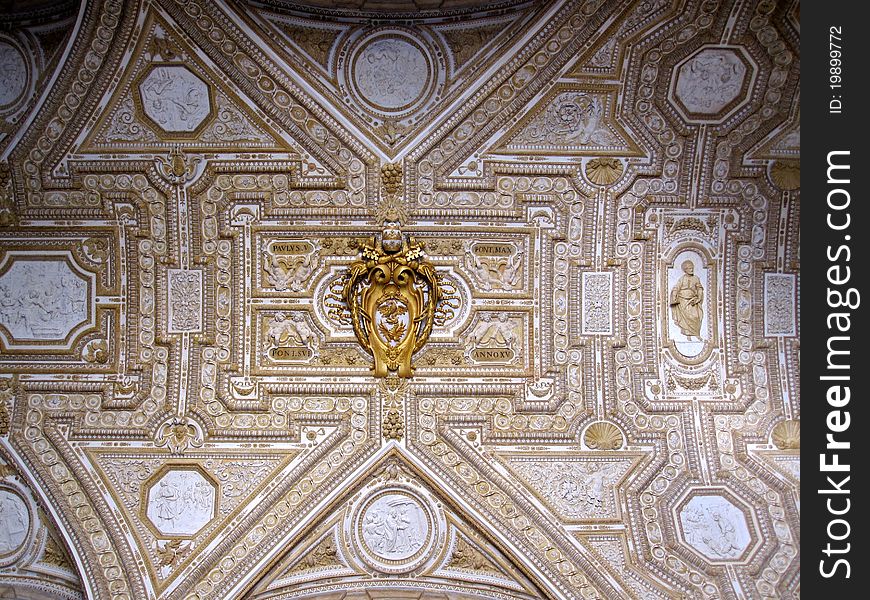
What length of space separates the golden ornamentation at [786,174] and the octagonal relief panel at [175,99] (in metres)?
6.78

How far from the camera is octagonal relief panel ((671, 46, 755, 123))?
26.9 ft

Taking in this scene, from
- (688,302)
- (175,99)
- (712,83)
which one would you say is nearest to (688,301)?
(688,302)

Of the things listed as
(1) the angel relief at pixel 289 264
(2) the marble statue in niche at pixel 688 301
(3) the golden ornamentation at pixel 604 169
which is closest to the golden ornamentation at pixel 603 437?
(2) the marble statue in niche at pixel 688 301

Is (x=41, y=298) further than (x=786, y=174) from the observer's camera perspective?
Yes

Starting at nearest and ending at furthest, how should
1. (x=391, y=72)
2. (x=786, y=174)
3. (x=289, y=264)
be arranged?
(x=391, y=72)
(x=786, y=174)
(x=289, y=264)

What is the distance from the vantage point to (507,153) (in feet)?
28.0

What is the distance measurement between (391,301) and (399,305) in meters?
0.11

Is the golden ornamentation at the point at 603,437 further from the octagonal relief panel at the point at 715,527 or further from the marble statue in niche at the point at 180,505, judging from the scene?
the marble statue in niche at the point at 180,505

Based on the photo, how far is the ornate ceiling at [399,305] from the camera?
27.2 ft

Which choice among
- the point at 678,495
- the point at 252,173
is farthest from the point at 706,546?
the point at 252,173

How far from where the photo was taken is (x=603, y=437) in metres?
8.72

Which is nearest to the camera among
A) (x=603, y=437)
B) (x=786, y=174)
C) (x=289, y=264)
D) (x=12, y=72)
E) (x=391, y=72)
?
(x=12, y=72)

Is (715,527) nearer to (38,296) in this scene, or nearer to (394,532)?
(394,532)
